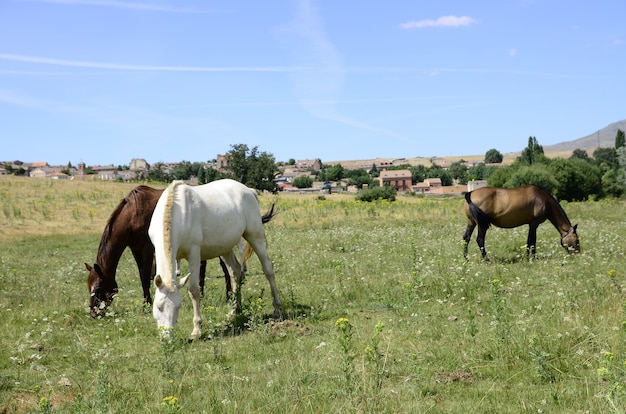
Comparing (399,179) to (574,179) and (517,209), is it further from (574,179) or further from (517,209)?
(517,209)

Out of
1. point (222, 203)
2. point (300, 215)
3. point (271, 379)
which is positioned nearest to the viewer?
point (271, 379)

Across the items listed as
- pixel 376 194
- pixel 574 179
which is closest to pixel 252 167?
pixel 376 194

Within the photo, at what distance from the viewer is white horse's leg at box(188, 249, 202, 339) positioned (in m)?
7.80

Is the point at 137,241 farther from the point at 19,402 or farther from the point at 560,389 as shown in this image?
the point at 560,389

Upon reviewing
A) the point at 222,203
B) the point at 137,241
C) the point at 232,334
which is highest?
the point at 222,203

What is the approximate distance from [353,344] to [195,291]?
8.89 feet

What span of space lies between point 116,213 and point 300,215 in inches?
801

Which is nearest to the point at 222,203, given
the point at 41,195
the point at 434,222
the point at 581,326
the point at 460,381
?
the point at 460,381

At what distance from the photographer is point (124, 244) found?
9836 millimetres

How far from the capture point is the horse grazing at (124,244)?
373 inches

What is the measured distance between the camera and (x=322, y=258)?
14.0 meters

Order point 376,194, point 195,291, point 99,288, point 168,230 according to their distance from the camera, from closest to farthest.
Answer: point 168,230 < point 195,291 < point 99,288 < point 376,194

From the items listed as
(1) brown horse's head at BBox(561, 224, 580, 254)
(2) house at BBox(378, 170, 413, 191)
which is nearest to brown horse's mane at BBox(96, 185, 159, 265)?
(1) brown horse's head at BBox(561, 224, 580, 254)

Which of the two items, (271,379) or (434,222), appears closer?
(271,379)
